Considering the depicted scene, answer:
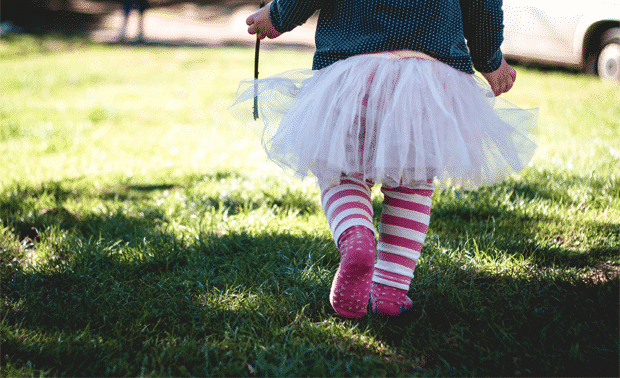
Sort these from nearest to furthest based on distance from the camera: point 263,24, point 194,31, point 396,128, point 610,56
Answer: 1. point 396,128
2. point 263,24
3. point 610,56
4. point 194,31

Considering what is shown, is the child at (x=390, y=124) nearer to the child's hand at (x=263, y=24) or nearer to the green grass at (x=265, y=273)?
the child's hand at (x=263, y=24)

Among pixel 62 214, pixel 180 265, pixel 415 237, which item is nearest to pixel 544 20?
pixel 415 237

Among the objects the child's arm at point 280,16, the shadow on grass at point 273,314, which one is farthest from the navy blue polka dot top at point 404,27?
the shadow on grass at point 273,314

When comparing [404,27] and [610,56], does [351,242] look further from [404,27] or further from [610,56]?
[610,56]

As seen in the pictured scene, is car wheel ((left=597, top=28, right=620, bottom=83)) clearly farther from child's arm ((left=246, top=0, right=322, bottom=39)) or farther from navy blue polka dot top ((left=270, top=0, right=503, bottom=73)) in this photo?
child's arm ((left=246, top=0, right=322, bottom=39))

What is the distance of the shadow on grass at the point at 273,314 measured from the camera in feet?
4.82

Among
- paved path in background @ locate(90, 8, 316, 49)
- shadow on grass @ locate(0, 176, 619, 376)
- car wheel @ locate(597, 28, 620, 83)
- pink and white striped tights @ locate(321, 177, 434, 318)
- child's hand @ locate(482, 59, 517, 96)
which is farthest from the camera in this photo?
paved path in background @ locate(90, 8, 316, 49)

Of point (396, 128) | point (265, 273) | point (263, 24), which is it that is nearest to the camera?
point (396, 128)

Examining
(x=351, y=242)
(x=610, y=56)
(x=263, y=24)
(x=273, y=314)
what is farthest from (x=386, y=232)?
(x=610, y=56)

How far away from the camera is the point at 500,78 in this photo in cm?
187

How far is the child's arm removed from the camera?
1.67m

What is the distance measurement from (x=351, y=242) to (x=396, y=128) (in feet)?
1.24

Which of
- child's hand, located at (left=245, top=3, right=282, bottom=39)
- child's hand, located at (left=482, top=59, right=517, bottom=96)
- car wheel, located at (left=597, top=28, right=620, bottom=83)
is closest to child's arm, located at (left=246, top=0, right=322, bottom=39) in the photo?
child's hand, located at (left=245, top=3, right=282, bottom=39)

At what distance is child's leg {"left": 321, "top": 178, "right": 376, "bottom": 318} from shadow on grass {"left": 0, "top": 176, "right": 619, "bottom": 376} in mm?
114
